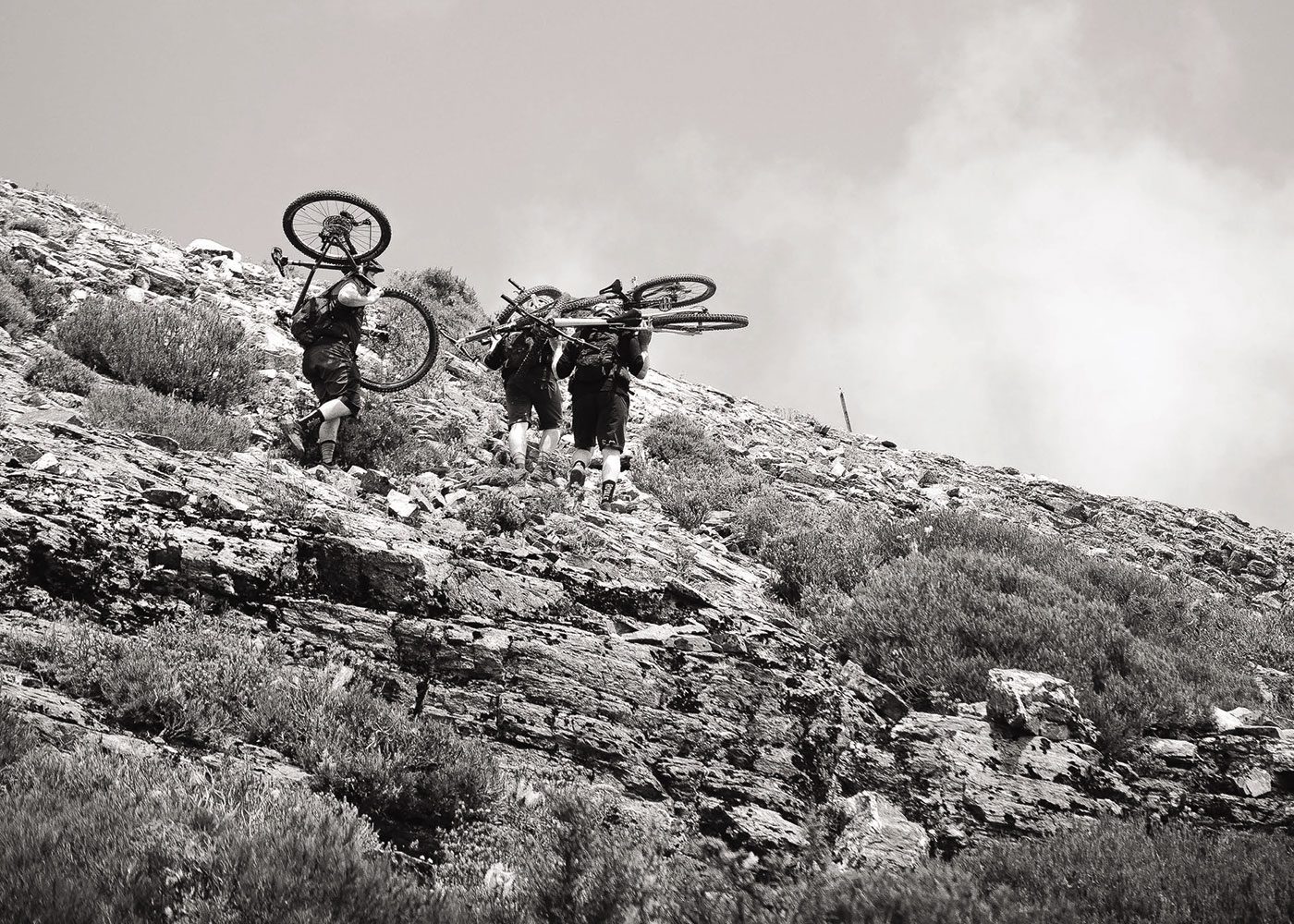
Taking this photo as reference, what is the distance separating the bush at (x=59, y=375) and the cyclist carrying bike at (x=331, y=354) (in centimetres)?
187

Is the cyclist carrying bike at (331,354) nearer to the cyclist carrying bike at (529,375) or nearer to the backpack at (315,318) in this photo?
the backpack at (315,318)

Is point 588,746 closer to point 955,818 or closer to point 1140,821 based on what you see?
point 955,818

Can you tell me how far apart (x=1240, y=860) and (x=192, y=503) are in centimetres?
687

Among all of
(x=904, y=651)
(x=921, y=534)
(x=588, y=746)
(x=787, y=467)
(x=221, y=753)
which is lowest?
(x=221, y=753)

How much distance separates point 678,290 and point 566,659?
346 inches

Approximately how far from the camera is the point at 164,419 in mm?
7816

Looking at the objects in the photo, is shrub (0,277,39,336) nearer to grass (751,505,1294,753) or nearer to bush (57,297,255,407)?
bush (57,297,255,407)

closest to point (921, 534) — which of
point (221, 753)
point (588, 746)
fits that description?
point (588, 746)

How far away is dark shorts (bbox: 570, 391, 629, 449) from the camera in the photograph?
1003 cm

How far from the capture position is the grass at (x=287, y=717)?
4355mm

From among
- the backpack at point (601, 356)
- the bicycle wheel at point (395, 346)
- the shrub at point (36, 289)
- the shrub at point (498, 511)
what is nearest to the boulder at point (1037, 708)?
the shrub at point (498, 511)

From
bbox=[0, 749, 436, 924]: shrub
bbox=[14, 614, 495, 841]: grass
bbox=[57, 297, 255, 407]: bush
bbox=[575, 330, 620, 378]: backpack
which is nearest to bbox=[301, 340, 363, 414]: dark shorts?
bbox=[57, 297, 255, 407]: bush

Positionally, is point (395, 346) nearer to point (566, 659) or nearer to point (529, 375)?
point (529, 375)

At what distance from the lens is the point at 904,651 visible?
7.04 m
